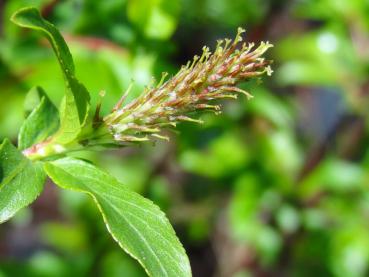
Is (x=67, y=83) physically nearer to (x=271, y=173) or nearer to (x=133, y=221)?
(x=133, y=221)

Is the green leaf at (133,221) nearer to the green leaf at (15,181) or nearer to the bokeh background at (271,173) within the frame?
the green leaf at (15,181)

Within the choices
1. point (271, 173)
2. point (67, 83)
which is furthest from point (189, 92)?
point (271, 173)

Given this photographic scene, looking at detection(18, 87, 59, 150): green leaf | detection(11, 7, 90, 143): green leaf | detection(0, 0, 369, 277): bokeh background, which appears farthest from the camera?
detection(0, 0, 369, 277): bokeh background

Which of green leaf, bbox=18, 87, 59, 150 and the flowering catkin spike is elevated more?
the flowering catkin spike

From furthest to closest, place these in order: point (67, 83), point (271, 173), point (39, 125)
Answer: point (271, 173), point (39, 125), point (67, 83)

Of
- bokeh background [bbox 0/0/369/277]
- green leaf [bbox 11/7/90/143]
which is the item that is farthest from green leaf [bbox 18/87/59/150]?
bokeh background [bbox 0/0/369/277]

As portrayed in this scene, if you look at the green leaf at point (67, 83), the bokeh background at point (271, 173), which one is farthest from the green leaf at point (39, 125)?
the bokeh background at point (271, 173)

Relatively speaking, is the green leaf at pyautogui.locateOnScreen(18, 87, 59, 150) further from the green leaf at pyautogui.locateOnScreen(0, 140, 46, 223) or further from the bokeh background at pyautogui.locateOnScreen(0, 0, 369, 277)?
the bokeh background at pyautogui.locateOnScreen(0, 0, 369, 277)
